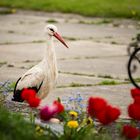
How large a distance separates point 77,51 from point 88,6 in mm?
6564

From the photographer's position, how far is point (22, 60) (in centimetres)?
1185

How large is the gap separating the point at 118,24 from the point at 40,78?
9.56m

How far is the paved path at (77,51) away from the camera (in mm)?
9586

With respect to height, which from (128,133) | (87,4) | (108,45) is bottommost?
(128,133)

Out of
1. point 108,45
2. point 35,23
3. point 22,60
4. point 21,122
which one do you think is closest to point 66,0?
point 35,23

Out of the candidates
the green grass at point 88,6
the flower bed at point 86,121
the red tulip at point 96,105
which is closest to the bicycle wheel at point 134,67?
the flower bed at point 86,121

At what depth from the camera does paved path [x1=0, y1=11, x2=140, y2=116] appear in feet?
31.4

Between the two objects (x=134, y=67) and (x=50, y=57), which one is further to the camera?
(x=134, y=67)

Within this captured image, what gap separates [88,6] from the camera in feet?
63.6

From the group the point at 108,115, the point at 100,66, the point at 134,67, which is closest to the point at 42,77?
the point at 134,67

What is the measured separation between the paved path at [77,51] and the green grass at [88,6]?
492 mm

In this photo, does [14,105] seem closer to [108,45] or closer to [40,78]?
[40,78]

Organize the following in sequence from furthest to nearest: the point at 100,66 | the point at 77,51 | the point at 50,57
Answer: the point at 77,51 < the point at 100,66 < the point at 50,57

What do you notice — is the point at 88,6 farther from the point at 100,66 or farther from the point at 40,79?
the point at 40,79
